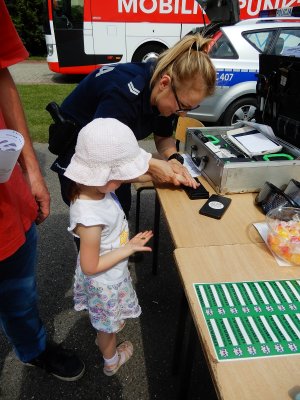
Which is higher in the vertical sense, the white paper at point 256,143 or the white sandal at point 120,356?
the white paper at point 256,143

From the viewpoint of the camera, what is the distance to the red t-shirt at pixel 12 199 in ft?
3.64

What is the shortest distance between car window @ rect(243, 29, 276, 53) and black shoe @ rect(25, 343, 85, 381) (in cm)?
462

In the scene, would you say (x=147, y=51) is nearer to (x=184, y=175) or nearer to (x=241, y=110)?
(x=241, y=110)

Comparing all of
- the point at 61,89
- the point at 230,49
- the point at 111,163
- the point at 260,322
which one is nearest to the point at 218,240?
the point at 260,322

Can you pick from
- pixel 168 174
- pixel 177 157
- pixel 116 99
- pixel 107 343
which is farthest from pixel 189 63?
pixel 107 343

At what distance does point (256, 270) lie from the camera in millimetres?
1180

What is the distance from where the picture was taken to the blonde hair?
4.76ft

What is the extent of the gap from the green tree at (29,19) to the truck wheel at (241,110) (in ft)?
39.5

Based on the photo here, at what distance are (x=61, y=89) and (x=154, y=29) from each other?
261 centimetres

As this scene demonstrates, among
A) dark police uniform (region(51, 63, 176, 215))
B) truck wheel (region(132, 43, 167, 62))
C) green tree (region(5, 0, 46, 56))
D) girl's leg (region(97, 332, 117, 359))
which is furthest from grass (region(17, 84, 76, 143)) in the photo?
green tree (region(5, 0, 46, 56))

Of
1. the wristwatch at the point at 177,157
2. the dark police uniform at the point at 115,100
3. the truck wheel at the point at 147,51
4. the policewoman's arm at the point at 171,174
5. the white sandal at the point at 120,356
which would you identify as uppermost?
the dark police uniform at the point at 115,100

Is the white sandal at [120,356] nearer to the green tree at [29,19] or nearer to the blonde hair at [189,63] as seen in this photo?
the blonde hair at [189,63]

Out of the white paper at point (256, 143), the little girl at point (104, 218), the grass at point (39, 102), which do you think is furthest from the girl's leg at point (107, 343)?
the grass at point (39, 102)

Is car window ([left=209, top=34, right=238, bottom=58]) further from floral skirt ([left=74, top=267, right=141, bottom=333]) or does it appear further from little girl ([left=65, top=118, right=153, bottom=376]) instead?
floral skirt ([left=74, top=267, right=141, bottom=333])
